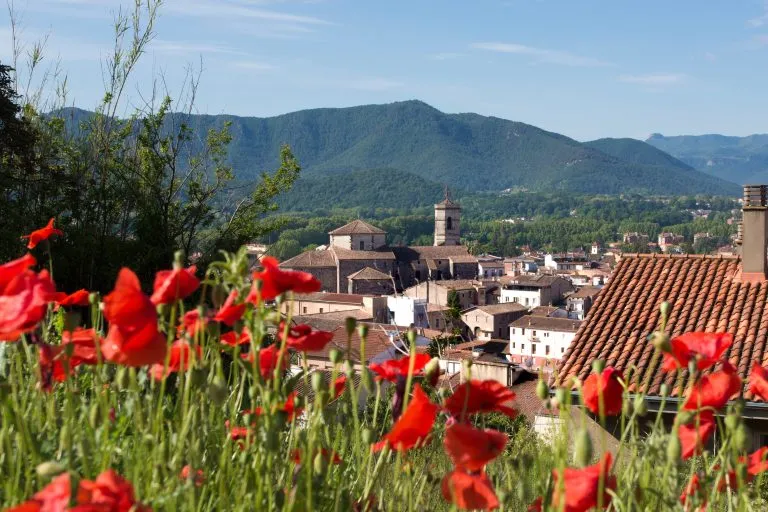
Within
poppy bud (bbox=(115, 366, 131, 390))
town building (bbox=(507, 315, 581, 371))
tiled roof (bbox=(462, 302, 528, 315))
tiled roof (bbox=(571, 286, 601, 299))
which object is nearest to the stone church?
tiled roof (bbox=(462, 302, 528, 315))

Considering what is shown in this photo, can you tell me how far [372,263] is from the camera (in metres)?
55.7

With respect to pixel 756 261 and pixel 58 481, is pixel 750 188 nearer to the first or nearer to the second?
pixel 756 261

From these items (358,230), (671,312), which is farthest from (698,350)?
(358,230)

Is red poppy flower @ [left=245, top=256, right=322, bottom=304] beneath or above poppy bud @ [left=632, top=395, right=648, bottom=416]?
above

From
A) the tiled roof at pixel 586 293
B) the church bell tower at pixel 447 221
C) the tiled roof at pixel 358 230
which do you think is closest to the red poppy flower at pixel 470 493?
the tiled roof at pixel 586 293

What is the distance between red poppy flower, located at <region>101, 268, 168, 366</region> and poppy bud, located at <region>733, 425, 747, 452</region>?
2.04 ft

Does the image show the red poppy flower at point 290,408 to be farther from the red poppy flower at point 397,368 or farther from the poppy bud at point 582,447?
the poppy bud at point 582,447

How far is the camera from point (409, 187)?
16288cm

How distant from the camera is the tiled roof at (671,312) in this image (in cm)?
773

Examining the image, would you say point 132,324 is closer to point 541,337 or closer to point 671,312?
point 671,312

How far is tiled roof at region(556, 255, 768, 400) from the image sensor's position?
25.4ft

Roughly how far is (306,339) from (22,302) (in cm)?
35

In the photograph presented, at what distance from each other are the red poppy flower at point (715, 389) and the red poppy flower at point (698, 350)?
0.06 feet

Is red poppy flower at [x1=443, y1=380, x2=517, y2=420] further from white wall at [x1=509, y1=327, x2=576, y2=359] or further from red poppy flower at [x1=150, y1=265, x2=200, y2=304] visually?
white wall at [x1=509, y1=327, x2=576, y2=359]
